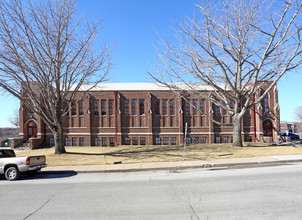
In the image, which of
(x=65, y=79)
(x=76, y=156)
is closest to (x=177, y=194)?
(x=76, y=156)

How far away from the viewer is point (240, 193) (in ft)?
20.1

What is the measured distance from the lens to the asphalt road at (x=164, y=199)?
15.5 feet

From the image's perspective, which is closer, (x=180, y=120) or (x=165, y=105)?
(x=180, y=120)

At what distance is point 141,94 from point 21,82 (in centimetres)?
1457

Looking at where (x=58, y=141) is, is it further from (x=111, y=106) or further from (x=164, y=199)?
(x=164, y=199)

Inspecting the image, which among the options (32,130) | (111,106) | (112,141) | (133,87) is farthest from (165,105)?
(32,130)

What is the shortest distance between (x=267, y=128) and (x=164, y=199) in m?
27.1

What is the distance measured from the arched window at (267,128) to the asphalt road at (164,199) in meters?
22.0

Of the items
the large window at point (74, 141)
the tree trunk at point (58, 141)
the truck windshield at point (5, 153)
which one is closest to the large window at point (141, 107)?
the large window at point (74, 141)

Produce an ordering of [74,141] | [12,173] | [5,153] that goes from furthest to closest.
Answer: [74,141]
[5,153]
[12,173]

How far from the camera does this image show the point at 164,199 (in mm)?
5832

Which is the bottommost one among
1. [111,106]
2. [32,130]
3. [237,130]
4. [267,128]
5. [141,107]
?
[267,128]

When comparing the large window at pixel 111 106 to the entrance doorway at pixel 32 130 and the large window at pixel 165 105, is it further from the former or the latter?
the entrance doorway at pixel 32 130

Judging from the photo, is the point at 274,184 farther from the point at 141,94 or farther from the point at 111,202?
the point at 141,94
